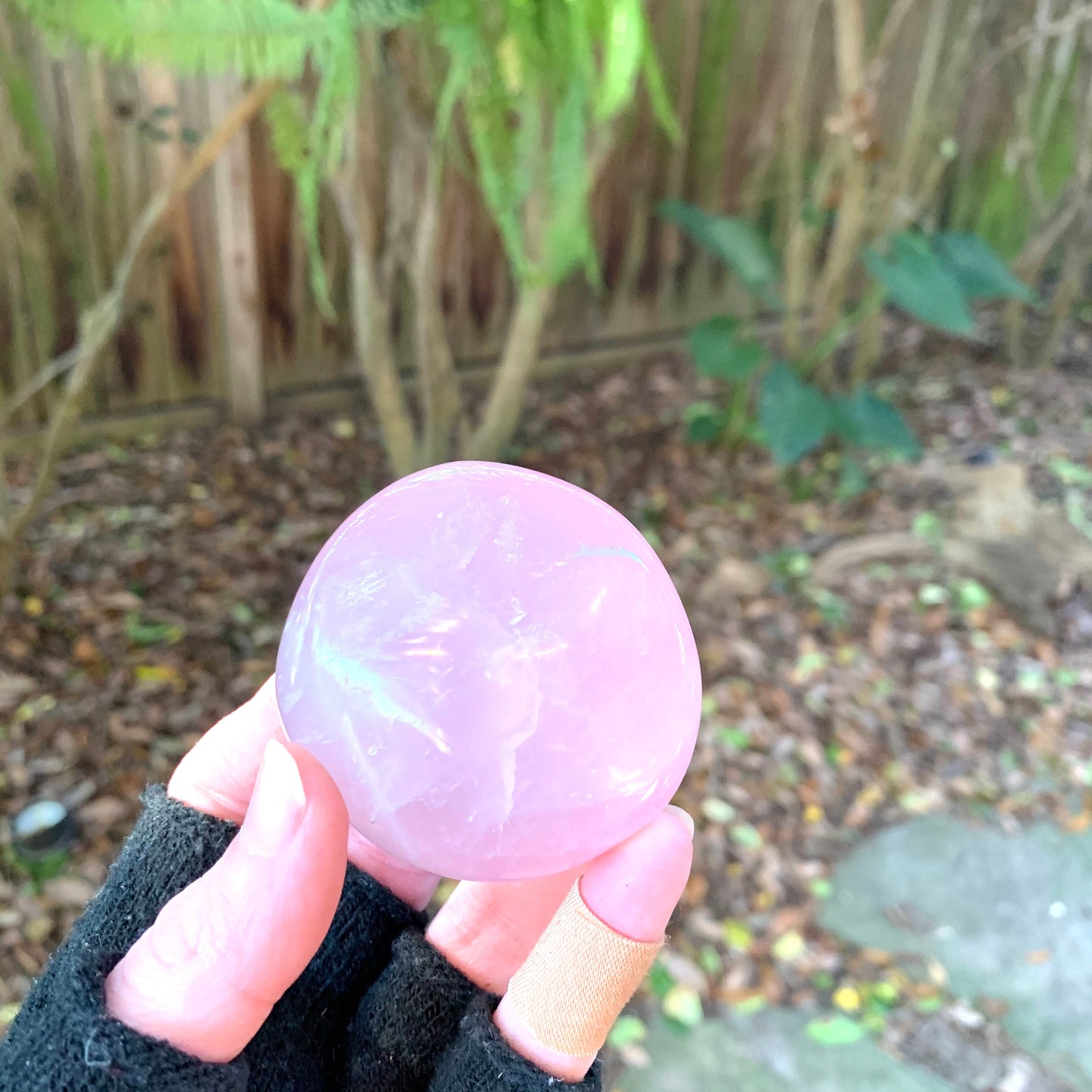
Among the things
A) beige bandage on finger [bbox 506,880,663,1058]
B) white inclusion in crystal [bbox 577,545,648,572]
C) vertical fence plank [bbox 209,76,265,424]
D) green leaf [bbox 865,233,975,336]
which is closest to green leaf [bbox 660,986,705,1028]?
beige bandage on finger [bbox 506,880,663,1058]

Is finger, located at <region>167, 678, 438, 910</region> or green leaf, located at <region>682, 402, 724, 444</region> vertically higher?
finger, located at <region>167, 678, 438, 910</region>

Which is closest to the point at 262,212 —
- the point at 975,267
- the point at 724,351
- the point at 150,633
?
the point at 150,633

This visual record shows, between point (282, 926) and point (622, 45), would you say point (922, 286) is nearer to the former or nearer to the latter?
point (622, 45)

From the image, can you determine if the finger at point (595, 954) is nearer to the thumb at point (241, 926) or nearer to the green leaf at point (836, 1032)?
the thumb at point (241, 926)

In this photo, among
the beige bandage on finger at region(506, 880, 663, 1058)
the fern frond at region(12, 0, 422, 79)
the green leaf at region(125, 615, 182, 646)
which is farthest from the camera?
the green leaf at region(125, 615, 182, 646)

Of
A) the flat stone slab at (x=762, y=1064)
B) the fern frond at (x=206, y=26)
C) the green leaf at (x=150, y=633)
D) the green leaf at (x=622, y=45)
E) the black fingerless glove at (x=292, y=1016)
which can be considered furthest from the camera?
the green leaf at (x=150, y=633)

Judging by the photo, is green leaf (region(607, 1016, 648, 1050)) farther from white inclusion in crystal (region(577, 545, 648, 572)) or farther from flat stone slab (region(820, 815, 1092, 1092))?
white inclusion in crystal (region(577, 545, 648, 572))

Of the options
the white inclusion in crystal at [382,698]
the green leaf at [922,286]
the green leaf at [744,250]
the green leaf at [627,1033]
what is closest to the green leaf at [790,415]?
the green leaf at [744,250]

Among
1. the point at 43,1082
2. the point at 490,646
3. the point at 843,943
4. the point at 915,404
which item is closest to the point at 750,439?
the point at 915,404
